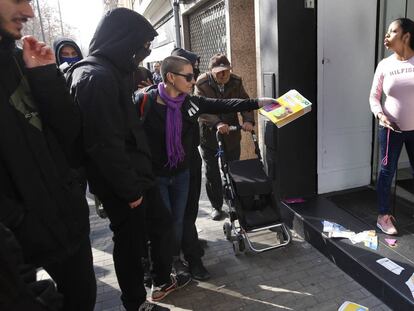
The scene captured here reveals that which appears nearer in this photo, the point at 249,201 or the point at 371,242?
the point at 371,242

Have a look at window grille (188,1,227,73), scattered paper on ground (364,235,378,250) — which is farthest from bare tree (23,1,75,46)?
scattered paper on ground (364,235,378,250)

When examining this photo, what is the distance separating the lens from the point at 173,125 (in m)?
2.86

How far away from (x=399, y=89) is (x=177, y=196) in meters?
2.13

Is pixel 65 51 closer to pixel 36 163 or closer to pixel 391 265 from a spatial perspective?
pixel 36 163

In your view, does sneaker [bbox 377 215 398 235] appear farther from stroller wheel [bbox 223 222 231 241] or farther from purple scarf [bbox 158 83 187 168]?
purple scarf [bbox 158 83 187 168]

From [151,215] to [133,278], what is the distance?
0.45m

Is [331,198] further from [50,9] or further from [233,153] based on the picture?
[50,9]

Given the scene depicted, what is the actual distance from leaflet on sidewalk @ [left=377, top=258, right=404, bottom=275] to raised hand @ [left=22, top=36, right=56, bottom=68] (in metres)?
2.79

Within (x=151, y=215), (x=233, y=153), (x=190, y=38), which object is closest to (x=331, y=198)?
(x=233, y=153)

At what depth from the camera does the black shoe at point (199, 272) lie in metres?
3.27

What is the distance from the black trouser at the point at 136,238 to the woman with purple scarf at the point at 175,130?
11.8 inches

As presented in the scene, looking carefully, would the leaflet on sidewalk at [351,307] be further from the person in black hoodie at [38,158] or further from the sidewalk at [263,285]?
the person in black hoodie at [38,158]

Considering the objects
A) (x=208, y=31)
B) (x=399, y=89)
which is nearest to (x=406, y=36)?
(x=399, y=89)

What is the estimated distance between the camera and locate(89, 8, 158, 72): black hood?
A: 230cm
